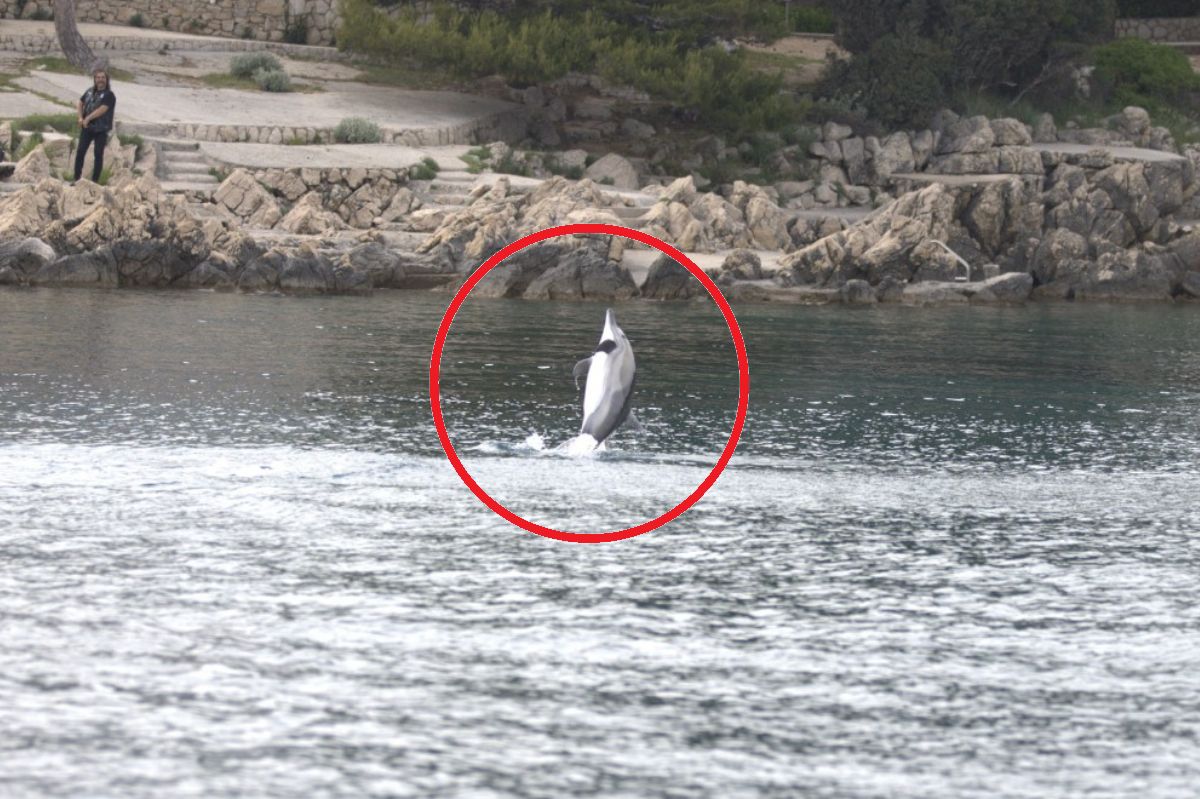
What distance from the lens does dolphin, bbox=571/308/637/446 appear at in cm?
985

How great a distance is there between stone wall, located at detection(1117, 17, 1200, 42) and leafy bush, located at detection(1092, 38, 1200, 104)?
592 cm

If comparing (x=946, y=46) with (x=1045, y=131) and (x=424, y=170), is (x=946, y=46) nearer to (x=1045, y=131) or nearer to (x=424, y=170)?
(x=1045, y=131)

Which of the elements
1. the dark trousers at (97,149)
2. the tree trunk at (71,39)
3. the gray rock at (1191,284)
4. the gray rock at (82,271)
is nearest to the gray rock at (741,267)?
the gray rock at (1191,284)

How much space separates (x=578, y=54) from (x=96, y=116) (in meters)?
11.8

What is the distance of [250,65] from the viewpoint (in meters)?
40.3

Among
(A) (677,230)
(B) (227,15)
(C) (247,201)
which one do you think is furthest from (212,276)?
(B) (227,15)

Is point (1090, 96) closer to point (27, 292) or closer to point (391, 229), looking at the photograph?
point (391, 229)

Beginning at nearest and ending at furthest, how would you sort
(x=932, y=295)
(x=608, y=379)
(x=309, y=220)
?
(x=608, y=379) < (x=932, y=295) < (x=309, y=220)

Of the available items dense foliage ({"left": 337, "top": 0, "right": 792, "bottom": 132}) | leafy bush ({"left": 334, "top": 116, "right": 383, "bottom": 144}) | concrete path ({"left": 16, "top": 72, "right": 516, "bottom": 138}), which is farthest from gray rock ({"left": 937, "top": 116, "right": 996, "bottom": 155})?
leafy bush ({"left": 334, "top": 116, "right": 383, "bottom": 144})

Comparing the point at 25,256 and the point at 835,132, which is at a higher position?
the point at 835,132

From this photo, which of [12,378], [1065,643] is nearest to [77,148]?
[12,378]

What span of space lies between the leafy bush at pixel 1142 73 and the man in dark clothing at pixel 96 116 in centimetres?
2588

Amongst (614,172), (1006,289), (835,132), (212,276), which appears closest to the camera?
(212,276)

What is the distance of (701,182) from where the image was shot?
3725cm
